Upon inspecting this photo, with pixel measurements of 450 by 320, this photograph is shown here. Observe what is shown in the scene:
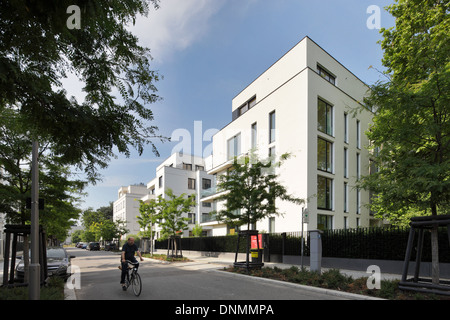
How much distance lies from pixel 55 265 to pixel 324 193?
18.5m

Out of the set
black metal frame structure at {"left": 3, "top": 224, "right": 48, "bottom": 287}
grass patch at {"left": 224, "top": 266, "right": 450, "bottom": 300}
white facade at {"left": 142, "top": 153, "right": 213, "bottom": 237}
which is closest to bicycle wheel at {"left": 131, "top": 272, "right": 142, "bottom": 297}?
black metal frame structure at {"left": 3, "top": 224, "right": 48, "bottom": 287}

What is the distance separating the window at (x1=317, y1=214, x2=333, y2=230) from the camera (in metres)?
22.9

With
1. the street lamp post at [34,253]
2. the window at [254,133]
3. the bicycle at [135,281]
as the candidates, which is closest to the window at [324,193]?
the window at [254,133]

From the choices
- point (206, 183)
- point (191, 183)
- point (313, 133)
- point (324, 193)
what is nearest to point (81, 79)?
point (313, 133)

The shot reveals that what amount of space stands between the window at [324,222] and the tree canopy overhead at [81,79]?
61.9 ft

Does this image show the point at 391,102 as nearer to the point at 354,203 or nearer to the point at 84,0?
the point at 84,0

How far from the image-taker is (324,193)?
23.9 metres

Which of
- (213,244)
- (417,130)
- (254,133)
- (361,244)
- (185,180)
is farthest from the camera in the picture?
(185,180)

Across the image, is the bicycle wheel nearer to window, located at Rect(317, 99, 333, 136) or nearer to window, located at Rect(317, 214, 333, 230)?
window, located at Rect(317, 214, 333, 230)

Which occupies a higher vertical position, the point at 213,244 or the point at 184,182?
the point at 184,182

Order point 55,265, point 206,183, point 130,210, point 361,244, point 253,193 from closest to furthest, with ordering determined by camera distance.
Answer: point 55,265
point 253,193
point 361,244
point 206,183
point 130,210

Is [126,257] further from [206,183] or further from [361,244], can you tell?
[206,183]

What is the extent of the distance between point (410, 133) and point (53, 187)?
42.9ft

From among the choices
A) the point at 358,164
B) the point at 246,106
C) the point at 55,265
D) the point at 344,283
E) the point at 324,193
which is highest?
the point at 246,106
